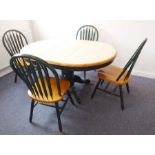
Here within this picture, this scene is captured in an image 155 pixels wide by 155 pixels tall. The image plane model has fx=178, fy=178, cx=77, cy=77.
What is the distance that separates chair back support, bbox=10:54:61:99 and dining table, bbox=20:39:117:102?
26 cm

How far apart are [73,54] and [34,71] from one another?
608 mm

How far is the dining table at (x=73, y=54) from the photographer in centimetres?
193

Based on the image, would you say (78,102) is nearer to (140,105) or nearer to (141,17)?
(140,105)

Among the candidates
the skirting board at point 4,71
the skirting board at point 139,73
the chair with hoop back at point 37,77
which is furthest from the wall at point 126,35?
the chair with hoop back at point 37,77

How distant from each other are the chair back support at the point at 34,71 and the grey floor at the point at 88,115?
1.54 feet

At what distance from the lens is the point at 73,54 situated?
215 centimetres

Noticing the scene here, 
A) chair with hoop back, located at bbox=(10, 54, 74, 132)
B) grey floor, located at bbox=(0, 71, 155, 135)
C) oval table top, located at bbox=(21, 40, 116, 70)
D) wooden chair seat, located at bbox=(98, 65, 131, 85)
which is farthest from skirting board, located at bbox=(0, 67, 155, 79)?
chair with hoop back, located at bbox=(10, 54, 74, 132)

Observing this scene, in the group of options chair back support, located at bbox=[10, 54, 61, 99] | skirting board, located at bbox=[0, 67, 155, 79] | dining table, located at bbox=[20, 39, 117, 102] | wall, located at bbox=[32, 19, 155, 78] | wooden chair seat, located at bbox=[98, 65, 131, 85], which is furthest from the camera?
skirting board, located at bbox=[0, 67, 155, 79]

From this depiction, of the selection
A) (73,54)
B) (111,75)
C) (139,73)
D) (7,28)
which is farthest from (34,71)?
→ (139,73)

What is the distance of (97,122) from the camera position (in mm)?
2129

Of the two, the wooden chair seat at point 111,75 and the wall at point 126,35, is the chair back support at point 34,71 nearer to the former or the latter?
the wooden chair seat at point 111,75

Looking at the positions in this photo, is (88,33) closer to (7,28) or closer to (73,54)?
(73,54)

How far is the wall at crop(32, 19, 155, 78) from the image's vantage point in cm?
290

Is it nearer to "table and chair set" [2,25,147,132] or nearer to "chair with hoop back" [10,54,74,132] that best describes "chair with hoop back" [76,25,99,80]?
"table and chair set" [2,25,147,132]
